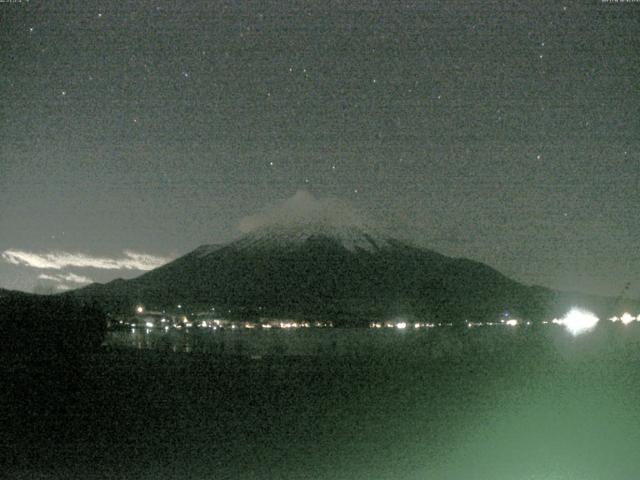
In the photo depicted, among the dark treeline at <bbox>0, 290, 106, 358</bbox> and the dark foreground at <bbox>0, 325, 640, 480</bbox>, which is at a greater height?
the dark treeline at <bbox>0, 290, 106, 358</bbox>

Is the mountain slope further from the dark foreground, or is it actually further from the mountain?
the dark foreground

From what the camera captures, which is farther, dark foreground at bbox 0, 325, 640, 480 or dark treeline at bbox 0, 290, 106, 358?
dark treeline at bbox 0, 290, 106, 358

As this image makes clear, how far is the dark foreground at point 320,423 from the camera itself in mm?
A: 11234

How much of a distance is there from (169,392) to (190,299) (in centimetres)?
14009

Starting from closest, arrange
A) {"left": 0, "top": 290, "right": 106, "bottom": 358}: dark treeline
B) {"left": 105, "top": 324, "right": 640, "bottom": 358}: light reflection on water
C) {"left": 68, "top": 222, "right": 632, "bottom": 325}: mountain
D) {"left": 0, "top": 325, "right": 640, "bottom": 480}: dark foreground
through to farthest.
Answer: {"left": 0, "top": 325, "right": 640, "bottom": 480}: dark foreground, {"left": 0, "top": 290, "right": 106, "bottom": 358}: dark treeline, {"left": 105, "top": 324, "right": 640, "bottom": 358}: light reflection on water, {"left": 68, "top": 222, "right": 632, "bottom": 325}: mountain

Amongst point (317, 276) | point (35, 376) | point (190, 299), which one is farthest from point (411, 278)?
point (35, 376)

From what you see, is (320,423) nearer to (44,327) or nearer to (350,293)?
(44,327)

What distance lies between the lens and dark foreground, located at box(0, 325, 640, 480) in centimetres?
1123

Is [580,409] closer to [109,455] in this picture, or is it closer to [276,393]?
[276,393]

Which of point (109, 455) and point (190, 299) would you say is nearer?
point (109, 455)

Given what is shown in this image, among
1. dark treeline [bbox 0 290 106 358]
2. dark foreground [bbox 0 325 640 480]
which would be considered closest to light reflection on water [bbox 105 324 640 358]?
dark treeline [bbox 0 290 106 358]

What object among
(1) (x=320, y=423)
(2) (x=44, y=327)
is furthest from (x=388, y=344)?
(1) (x=320, y=423)

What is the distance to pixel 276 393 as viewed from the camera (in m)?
19.8

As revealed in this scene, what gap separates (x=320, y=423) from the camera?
1509 centimetres
